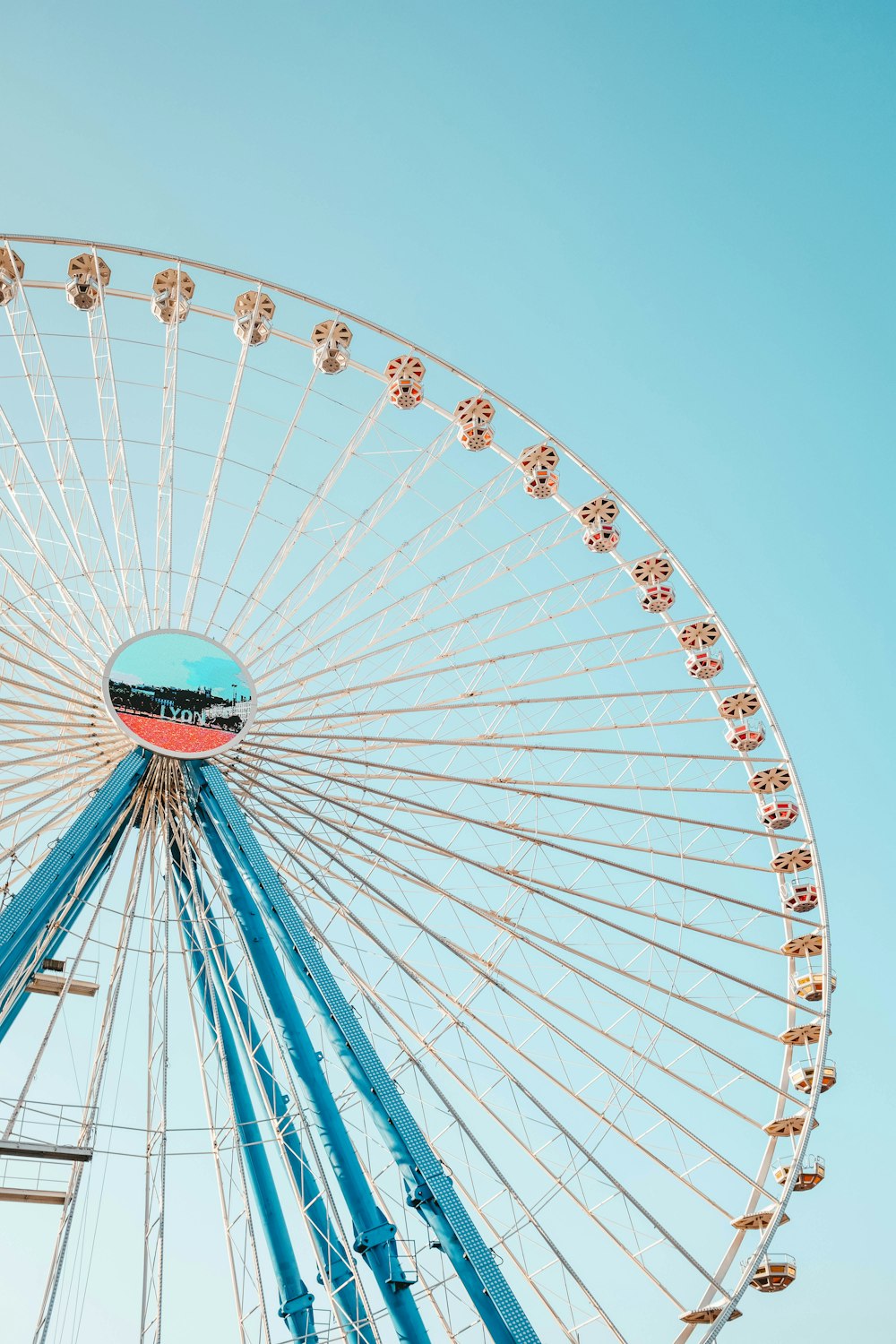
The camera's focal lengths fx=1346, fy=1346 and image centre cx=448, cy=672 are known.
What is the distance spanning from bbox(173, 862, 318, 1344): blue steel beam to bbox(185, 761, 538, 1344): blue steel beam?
1283 millimetres

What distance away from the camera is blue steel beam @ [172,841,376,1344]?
15531 millimetres

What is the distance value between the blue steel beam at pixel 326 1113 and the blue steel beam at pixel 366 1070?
70 millimetres

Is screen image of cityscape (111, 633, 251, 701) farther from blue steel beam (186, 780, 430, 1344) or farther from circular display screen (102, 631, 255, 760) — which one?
blue steel beam (186, 780, 430, 1344)

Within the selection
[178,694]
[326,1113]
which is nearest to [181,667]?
[178,694]

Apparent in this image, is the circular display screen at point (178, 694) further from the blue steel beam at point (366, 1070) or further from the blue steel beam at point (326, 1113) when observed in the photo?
the blue steel beam at point (326, 1113)

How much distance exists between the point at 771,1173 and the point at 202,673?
38.3 feet

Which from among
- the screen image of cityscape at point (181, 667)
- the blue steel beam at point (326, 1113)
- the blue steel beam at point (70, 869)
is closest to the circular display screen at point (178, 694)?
the screen image of cityscape at point (181, 667)

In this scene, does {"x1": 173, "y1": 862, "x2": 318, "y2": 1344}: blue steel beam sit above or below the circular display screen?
below

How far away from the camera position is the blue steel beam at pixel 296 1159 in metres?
15.5

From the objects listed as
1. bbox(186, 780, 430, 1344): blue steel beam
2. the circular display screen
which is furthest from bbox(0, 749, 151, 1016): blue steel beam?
bbox(186, 780, 430, 1344): blue steel beam

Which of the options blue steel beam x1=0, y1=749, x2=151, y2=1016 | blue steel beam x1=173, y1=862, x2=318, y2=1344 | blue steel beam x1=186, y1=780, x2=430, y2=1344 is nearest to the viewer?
blue steel beam x1=186, y1=780, x2=430, y2=1344

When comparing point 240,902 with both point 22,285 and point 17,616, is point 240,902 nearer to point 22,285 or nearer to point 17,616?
point 17,616

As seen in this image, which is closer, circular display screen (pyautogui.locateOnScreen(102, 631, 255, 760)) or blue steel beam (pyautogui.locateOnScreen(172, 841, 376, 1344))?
blue steel beam (pyautogui.locateOnScreen(172, 841, 376, 1344))

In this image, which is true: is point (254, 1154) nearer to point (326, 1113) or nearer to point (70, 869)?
point (326, 1113)
